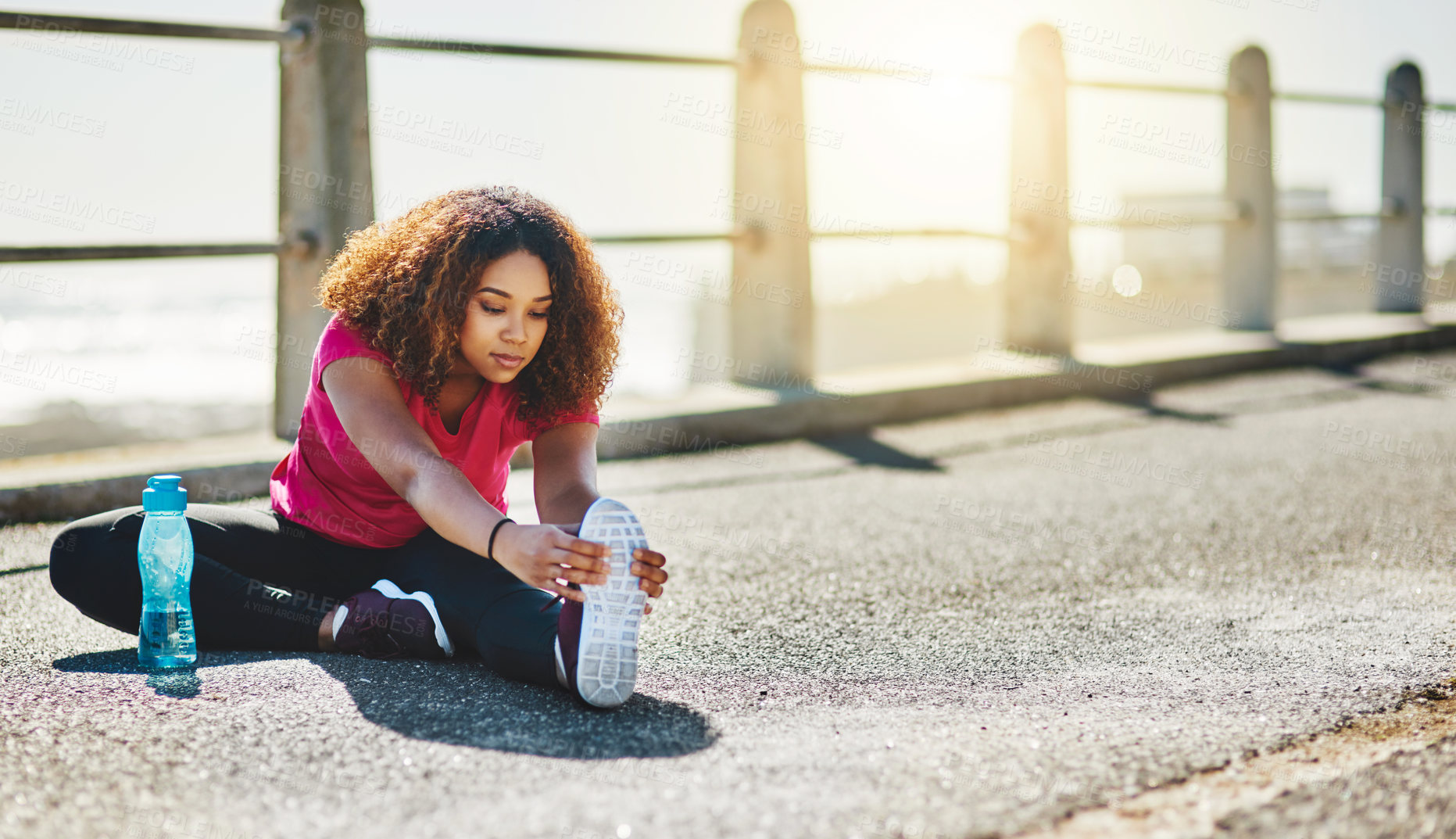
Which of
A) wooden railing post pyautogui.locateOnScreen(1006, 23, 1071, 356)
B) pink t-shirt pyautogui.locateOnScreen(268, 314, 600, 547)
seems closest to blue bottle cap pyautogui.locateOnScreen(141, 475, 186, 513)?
pink t-shirt pyautogui.locateOnScreen(268, 314, 600, 547)

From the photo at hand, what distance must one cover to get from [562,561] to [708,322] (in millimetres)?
55036

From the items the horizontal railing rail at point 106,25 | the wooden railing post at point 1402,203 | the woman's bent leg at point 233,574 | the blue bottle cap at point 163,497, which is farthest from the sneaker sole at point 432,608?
the wooden railing post at point 1402,203

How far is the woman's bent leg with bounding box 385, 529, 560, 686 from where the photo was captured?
1741mm

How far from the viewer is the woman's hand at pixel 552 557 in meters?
1.63

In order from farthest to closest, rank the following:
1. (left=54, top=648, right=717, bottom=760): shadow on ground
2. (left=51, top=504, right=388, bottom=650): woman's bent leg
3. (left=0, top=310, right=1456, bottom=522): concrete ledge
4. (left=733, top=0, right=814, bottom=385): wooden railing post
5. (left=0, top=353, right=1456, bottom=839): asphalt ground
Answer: (left=733, top=0, right=814, bottom=385): wooden railing post, (left=0, top=310, right=1456, bottom=522): concrete ledge, (left=51, top=504, right=388, bottom=650): woman's bent leg, (left=54, top=648, right=717, bottom=760): shadow on ground, (left=0, top=353, right=1456, bottom=839): asphalt ground

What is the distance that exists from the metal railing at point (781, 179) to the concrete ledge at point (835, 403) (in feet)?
0.85

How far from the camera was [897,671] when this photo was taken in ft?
6.21

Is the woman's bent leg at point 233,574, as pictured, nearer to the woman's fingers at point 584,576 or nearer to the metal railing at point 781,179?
the woman's fingers at point 584,576

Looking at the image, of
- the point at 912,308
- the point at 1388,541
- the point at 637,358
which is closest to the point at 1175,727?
the point at 1388,541

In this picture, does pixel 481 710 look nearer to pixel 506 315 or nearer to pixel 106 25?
pixel 506 315

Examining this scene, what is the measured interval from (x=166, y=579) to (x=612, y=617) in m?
0.82

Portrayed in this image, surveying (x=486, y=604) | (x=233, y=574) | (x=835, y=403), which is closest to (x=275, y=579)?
(x=233, y=574)

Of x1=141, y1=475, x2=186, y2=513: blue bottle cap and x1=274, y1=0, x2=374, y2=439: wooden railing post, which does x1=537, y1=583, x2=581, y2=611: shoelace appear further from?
x1=274, y1=0, x2=374, y2=439: wooden railing post

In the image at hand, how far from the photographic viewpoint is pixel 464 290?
193cm
